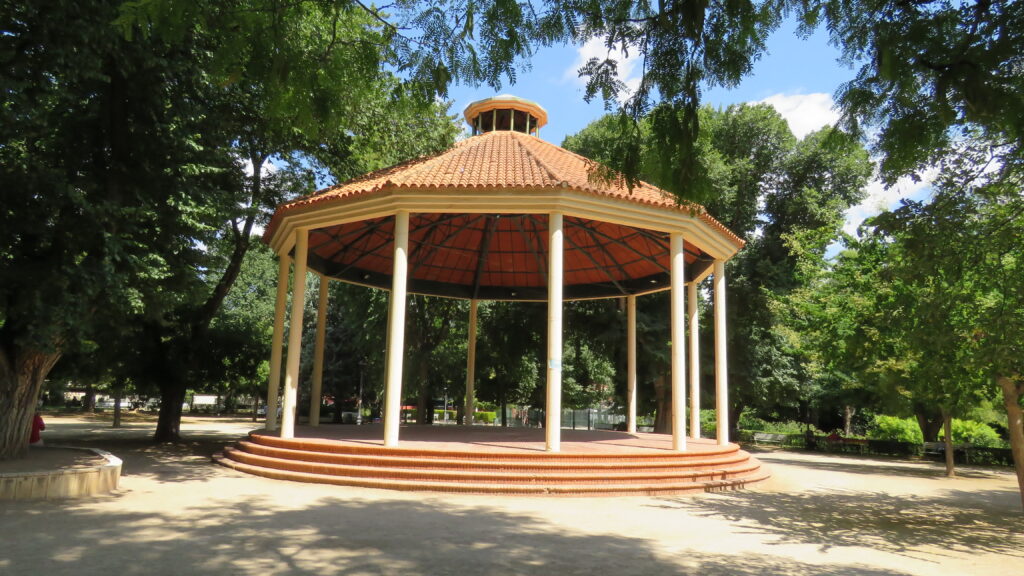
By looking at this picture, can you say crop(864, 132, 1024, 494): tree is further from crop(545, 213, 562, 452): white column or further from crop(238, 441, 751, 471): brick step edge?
crop(545, 213, 562, 452): white column

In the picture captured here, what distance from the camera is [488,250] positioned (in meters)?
20.0

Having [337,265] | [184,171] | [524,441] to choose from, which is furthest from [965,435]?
[184,171]

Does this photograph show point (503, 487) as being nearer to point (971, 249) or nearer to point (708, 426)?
point (971, 249)

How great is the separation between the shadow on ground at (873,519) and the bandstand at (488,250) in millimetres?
1306

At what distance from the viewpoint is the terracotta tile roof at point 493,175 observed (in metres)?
11.9

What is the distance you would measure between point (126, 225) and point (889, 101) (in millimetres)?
11187

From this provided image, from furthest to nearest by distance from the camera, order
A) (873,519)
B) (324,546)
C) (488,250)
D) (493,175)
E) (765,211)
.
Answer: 1. (765,211)
2. (488,250)
3. (493,175)
4. (873,519)
5. (324,546)

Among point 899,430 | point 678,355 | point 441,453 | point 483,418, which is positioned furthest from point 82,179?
point 483,418

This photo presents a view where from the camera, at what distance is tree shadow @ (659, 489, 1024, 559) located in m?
7.75

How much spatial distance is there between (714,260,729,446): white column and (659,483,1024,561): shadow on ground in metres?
2.55

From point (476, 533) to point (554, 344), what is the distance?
476 cm

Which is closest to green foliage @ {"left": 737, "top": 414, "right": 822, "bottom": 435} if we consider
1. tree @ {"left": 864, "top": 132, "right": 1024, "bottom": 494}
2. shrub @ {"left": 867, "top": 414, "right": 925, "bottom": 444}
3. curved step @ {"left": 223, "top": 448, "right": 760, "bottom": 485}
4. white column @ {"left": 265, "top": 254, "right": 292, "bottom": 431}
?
shrub @ {"left": 867, "top": 414, "right": 925, "bottom": 444}

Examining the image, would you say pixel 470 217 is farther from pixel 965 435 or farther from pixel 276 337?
pixel 965 435

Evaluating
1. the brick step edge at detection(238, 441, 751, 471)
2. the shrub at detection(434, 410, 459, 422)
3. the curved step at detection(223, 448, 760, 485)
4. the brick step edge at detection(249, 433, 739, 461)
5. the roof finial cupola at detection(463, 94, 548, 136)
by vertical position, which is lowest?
the shrub at detection(434, 410, 459, 422)
